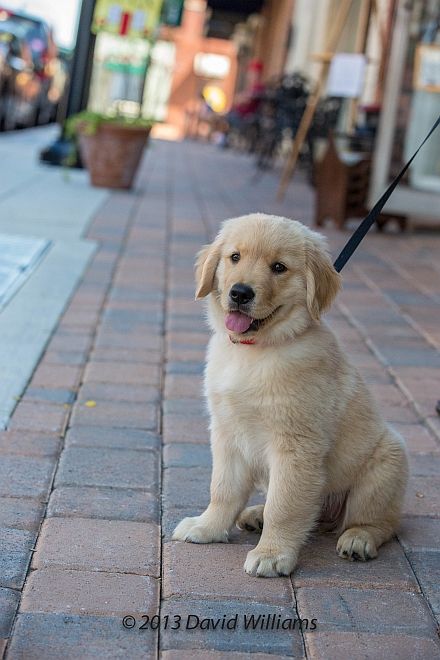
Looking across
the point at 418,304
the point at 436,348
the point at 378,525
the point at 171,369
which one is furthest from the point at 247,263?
the point at 418,304

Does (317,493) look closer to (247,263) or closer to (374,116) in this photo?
(247,263)

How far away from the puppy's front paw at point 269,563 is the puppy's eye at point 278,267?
75cm

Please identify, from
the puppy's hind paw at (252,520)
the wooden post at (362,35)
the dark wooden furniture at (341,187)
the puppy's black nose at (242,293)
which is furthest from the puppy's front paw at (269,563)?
the wooden post at (362,35)

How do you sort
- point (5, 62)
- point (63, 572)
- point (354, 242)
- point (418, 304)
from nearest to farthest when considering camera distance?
point (63, 572) → point (354, 242) → point (418, 304) → point (5, 62)

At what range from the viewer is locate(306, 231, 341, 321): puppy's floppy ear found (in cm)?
Result: 266

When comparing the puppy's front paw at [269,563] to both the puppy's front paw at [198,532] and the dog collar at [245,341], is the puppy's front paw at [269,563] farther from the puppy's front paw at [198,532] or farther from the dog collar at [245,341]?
the dog collar at [245,341]

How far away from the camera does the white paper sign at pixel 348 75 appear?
10.0 m

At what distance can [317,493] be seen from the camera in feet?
8.68

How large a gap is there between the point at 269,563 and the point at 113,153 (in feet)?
27.3

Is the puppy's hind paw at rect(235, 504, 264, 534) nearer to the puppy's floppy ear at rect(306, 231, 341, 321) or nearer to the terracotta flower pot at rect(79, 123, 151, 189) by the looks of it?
the puppy's floppy ear at rect(306, 231, 341, 321)

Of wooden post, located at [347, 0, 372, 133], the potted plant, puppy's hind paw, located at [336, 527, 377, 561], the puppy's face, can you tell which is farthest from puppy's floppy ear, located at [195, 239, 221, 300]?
wooden post, located at [347, 0, 372, 133]

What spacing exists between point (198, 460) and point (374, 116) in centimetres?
803

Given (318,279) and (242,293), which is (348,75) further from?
(242,293)

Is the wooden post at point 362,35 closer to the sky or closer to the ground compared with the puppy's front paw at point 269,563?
closer to the sky
